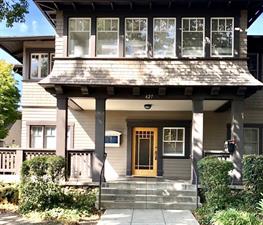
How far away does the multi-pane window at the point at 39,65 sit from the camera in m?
18.3

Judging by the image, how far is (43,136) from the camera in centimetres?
1819

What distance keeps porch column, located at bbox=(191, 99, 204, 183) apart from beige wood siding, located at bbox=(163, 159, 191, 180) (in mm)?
3924

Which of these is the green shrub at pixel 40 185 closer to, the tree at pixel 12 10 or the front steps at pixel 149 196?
the front steps at pixel 149 196

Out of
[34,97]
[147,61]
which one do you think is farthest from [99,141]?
[34,97]

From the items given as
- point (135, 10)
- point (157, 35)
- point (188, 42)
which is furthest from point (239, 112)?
point (135, 10)

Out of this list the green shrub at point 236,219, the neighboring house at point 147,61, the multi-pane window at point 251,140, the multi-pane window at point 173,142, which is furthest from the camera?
the multi-pane window at point 173,142

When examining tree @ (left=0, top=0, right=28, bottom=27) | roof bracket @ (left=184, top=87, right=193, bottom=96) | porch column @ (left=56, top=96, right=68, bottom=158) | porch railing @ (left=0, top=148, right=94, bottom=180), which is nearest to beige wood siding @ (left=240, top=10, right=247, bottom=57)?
roof bracket @ (left=184, top=87, right=193, bottom=96)

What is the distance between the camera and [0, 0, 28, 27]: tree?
10594 millimetres

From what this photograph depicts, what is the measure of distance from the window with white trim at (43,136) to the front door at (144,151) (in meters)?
2.97

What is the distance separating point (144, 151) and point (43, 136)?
446 cm

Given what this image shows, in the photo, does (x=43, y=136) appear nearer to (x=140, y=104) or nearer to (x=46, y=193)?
(x=140, y=104)

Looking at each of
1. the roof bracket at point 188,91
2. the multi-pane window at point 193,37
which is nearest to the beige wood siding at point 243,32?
the multi-pane window at point 193,37

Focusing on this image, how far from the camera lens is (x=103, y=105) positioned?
1434 centimetres

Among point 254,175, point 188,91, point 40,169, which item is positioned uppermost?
point 188,91
